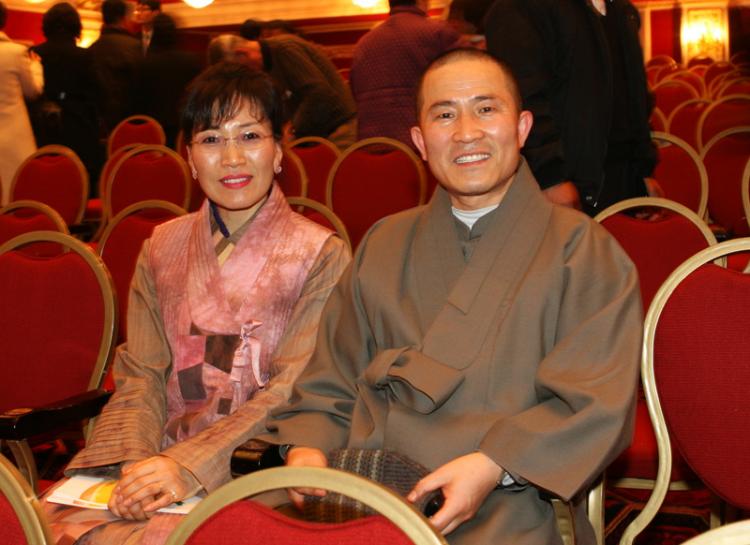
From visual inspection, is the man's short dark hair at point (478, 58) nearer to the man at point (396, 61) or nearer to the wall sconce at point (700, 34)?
the man at point (396, 61)

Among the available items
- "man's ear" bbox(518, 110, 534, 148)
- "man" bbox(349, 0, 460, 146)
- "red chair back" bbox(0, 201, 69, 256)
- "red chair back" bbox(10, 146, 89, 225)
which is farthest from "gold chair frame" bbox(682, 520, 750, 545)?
"red chair back" bbox(10, 146, 89, 225)

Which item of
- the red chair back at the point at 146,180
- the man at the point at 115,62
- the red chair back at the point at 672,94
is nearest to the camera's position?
the red chair back at the point at 146,180

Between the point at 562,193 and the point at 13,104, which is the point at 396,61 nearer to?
the point at 562,193

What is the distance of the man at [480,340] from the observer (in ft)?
5.26

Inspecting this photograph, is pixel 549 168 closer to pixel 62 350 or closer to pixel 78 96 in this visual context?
pixel 62 350

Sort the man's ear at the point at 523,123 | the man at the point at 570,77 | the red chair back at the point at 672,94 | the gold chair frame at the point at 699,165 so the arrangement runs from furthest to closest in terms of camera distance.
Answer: the red chair back at the point at 672,94, the gold chair frame at the point at 699,165, the man at the point at 570,77, the man's ear at the point at 523,123

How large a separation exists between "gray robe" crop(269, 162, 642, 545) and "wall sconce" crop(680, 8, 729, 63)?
625 inches

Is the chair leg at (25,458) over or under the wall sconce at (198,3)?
under

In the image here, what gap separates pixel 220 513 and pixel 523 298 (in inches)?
29.9

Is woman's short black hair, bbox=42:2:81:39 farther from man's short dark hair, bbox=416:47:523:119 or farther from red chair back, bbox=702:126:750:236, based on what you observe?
man's short dark hair, bbox=416:47:523:119

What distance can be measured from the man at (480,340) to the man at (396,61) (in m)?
2.42

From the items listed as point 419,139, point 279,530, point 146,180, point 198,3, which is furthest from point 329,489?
point 198,3

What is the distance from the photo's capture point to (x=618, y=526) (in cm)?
268

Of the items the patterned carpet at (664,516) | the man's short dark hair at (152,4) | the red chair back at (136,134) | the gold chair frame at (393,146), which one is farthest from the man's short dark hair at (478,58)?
the man's short dark hair at (152,4)
